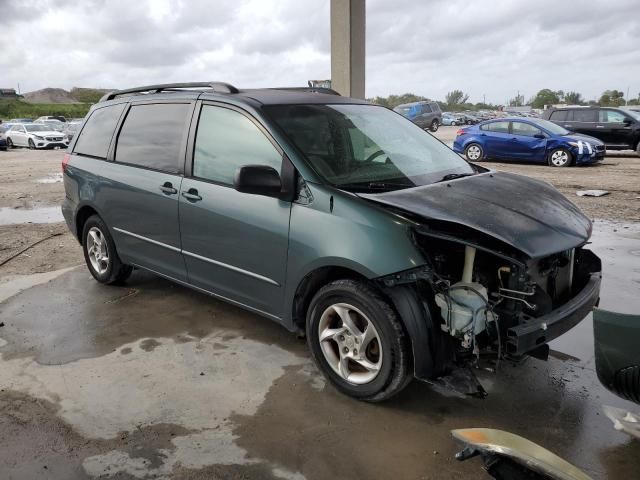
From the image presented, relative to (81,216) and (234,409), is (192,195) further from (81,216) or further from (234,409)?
(81,216)

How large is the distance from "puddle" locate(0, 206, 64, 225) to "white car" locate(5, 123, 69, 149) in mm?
19192

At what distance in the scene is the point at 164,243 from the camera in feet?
13.9

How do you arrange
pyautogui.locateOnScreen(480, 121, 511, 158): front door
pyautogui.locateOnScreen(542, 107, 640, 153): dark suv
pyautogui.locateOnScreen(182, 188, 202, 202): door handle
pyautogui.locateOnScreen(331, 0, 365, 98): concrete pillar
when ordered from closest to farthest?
1. pyautogui.locateOnScreen(182, 188, 202, 202): door handle
2. pyautogui.locateOnScreen(331, 0, 365, 98): concrete pillar
3. pyautogui.locateOnScreen(480, 121, 511, 158): front door
4. pyautogui.locateOnScreen(542, 107, 640, 153): dark suv

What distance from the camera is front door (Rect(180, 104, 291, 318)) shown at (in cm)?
343

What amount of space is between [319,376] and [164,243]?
1657mm

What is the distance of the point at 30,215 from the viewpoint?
913 centimetres

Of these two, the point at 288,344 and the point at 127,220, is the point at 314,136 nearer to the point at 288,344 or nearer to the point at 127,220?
the point at 288,344

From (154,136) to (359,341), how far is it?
95.9 inches

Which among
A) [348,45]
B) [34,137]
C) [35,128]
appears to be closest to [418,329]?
[348,45]

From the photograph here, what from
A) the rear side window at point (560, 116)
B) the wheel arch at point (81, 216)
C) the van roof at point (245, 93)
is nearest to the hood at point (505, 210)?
the van roof at point (245, 93)

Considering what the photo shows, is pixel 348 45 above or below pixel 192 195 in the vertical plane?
above

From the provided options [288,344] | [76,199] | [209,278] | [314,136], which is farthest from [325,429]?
[76,199]

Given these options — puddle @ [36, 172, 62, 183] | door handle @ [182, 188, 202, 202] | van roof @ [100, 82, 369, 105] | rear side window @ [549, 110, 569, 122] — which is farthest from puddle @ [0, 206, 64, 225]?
rear side window @ [549, 110, 569, 122]

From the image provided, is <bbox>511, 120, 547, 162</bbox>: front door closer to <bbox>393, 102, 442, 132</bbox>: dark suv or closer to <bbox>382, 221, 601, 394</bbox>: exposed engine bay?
<bbox>382, 221, 601, 394</bbox>: exposed engine bay
